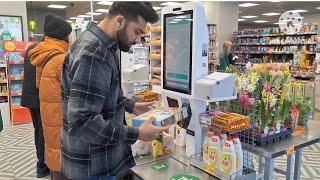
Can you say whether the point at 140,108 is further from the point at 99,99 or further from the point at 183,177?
the point at 99,99

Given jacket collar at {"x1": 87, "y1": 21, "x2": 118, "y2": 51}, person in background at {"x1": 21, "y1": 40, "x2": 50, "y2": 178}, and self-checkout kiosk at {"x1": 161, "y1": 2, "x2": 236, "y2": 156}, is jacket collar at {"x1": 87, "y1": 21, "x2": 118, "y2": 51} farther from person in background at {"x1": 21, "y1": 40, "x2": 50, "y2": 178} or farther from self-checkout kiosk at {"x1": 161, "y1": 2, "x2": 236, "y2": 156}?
person in background at {"x1": 21, "y1": 40, "x2": 50, "y2": 178}

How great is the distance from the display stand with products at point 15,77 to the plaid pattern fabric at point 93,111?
18.5 ft

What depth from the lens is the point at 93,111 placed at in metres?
1.23

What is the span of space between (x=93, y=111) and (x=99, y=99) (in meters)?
0.06

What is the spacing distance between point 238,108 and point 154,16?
38.3 inches

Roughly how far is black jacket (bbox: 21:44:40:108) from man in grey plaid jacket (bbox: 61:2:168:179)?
8.31 feet

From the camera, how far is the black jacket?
378 cm

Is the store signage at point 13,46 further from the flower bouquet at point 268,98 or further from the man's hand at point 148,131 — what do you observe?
the man's hand at point 148,131

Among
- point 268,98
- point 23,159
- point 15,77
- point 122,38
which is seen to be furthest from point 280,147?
point 15,77

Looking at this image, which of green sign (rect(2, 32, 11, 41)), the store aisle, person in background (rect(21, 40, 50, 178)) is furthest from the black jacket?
green sign (rect(2, 32, 11, 41))

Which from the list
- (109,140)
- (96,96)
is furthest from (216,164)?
(96,96)

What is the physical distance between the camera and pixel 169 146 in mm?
1991

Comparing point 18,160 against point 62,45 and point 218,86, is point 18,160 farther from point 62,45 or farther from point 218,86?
point 218,86

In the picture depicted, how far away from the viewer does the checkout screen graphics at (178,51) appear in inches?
68.7
